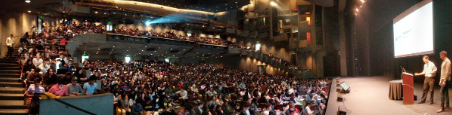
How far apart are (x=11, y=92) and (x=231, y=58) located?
35068 millimetres

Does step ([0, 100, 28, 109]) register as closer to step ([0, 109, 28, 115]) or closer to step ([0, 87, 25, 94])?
step ([0, 109, 28, 115])

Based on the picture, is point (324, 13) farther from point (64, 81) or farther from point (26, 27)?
point (64, 81)

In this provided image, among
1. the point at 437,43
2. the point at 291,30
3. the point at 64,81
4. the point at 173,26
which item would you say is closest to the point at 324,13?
the point at 291,30

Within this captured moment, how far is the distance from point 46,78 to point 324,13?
1119 inches

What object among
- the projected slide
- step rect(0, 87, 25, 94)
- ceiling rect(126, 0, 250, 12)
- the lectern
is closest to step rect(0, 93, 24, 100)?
step rect(0, 87, 25, 94)

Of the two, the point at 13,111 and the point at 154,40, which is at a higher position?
the point at 154,40

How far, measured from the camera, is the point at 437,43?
Answer: 10.6 m

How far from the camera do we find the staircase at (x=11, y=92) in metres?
8.46

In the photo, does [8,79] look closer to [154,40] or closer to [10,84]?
[10,84]

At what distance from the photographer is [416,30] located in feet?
27.9

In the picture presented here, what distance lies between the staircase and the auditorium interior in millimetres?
26

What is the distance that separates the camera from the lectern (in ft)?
23.2

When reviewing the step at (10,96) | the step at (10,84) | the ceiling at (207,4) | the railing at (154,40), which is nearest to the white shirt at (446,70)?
the step at (10,96)

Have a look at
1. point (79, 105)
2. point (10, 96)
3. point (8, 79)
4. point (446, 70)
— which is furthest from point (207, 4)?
point (446, 70)
